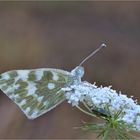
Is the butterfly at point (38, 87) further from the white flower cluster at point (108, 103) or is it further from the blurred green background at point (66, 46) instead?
the blurred green background at point (66, 46)

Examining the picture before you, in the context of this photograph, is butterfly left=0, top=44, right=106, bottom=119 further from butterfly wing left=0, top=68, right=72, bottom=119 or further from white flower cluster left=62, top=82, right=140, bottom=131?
white flower cluster left=62, top=82, right=140, bottom=131

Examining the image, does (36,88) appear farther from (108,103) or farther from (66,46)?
(66,46)

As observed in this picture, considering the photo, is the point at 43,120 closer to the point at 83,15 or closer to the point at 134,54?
the point at 134,54

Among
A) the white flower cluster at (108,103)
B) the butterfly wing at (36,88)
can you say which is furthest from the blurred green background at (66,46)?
the white flower cluster at (108,103)

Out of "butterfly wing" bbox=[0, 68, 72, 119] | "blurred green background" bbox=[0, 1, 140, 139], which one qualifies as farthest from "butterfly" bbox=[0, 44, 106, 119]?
"blurred green background" bbox=[0, 1, 140, 139]

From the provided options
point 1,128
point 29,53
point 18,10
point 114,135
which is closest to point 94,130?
point 114,135

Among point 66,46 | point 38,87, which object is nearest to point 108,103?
point 38,87
